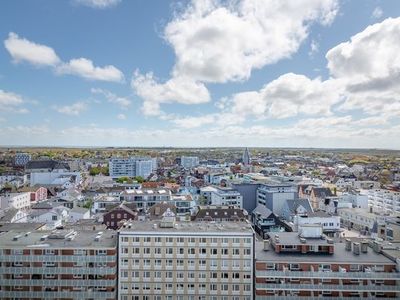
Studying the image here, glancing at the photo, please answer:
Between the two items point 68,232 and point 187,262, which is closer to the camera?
point 187,262

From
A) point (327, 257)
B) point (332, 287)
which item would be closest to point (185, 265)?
point (327, 257)

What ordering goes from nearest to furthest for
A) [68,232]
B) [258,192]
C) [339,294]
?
[339,294] → [68,232] → [258,192]

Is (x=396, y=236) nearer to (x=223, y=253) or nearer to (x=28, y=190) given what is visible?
(x=223, y=253)

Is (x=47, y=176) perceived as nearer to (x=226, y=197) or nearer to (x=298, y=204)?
(x=226, y=197)

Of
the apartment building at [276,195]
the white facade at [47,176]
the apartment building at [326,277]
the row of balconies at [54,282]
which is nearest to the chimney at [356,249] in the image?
the apartment building at [326,277]

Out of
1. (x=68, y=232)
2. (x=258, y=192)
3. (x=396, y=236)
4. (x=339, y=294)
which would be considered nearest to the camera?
(x=339, y=294)

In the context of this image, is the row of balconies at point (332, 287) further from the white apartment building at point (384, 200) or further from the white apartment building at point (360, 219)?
the white apartment building at point (384, 200)

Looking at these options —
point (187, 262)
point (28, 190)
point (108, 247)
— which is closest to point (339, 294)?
point (187, 262)
